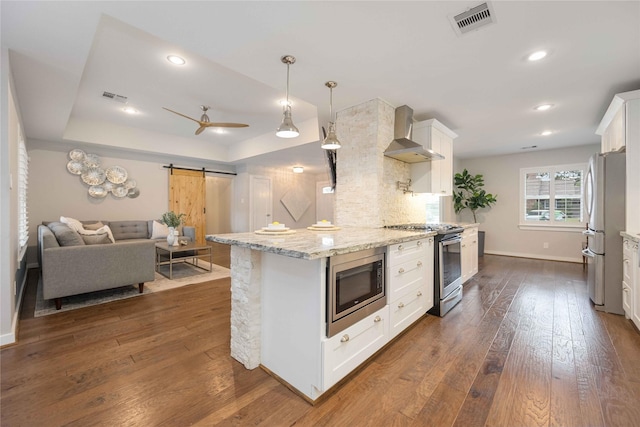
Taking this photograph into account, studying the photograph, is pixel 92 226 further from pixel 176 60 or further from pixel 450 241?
pixel 450 241

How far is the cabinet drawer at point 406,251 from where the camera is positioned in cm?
213

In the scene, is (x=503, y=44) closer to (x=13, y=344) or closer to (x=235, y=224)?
(x=13, y=344)

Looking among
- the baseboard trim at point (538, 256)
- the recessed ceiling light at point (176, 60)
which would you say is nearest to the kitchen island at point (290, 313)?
the recessed ceiling light at point (176, 60)

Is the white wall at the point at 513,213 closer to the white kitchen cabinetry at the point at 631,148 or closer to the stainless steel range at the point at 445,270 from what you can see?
the white kitchen cabinetry at the point at 631,148

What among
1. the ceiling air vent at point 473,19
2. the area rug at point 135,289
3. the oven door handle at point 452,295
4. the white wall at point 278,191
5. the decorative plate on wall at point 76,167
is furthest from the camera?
the white wall at point 278,191

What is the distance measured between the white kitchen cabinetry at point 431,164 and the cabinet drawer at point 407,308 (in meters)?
1.70

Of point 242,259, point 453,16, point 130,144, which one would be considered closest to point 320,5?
point 453,16

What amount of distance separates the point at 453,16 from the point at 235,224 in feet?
23.5

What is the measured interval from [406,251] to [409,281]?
290 mm

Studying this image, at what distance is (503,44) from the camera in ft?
7.09

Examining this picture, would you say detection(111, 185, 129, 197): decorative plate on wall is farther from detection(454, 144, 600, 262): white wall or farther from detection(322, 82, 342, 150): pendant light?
detection(454, 144, 600, 262): white wall

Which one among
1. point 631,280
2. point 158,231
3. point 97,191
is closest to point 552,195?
point 631,280

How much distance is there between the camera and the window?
Result: 5664mm

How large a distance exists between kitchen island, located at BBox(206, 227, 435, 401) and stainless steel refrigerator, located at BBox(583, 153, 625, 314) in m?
2.60
